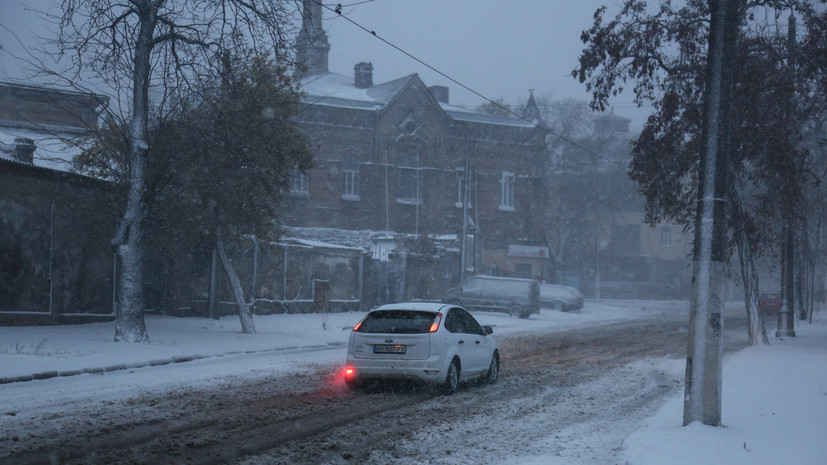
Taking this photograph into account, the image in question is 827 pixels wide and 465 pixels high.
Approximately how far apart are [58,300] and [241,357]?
7186mm

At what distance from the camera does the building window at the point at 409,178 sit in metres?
51.7

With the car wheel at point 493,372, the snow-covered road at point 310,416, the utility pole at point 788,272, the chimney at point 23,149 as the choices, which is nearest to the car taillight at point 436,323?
the snow-covered road at point 310,416

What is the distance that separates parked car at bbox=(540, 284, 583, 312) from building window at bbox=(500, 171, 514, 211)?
8856 mm

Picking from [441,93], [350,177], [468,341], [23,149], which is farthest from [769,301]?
[23,149]

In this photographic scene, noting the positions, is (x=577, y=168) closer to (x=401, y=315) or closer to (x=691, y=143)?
(x=691, y=143)

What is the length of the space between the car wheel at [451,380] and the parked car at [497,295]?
27.3 metres

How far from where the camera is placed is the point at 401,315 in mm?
13234

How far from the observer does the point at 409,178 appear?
170ft

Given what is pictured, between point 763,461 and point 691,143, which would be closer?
point 763,461

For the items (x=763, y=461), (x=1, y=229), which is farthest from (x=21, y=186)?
(x=763, y=461)

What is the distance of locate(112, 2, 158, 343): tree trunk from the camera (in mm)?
18781

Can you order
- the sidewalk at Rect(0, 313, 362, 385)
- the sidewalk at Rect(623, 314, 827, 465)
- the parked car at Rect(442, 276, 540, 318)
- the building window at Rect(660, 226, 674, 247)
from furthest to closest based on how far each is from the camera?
the building window at Rect(660, 226, 674, 247) → the parked car at Rect(442, 276, 540, 318) → the sidewalk at Rect(0, 313, 362, 385) → the sidewalk at Rect(623, 314, 827, 465)

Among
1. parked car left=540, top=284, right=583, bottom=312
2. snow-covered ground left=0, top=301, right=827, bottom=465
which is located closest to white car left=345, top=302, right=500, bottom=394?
snow-covered ground left=0, top=301, right=827, bottom=465

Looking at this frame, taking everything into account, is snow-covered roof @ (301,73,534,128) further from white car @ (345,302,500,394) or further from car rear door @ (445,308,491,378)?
white car @ (345,302,500,394)
